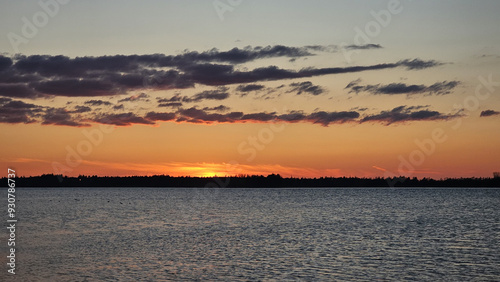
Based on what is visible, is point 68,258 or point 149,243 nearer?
point 68,258

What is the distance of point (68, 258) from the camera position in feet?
169

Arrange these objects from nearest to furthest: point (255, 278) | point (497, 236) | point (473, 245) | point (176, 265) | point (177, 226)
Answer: point (255, 278) → point (176, 265) → point (473, 245) → point (497, 236) → point (177, 226)

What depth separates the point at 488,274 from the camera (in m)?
43.8

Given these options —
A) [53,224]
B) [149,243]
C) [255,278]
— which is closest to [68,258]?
[149,243]

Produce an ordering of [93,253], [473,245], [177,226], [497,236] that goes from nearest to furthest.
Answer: [93,253] < [473,245] < [497,236] < [177,226]

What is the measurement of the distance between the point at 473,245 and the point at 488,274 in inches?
795

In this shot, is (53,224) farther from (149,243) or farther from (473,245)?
(473,245)

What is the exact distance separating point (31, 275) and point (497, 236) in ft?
198

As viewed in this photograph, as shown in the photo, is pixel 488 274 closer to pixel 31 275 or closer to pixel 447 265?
pixel 447 265

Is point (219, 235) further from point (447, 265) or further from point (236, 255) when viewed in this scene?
point (447, 265)

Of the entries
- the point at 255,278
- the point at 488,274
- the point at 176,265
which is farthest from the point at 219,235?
the point at 488,274

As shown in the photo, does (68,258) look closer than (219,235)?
Yes

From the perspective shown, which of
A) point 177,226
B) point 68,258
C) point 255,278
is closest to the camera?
point 255,278

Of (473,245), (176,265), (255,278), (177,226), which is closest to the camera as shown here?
(255,278)
